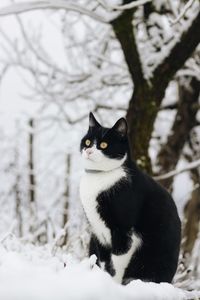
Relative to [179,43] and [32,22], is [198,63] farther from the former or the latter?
[32,22]

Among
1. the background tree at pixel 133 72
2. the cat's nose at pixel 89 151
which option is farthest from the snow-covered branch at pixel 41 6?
the cat's nose at pixel 89 151

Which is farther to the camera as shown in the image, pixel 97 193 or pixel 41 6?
pixel 41 6

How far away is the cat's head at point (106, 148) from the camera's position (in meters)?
3.63

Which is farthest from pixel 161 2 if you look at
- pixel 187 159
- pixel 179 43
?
pixel 187 159

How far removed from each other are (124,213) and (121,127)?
1.92ft

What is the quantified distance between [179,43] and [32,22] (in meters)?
4.27

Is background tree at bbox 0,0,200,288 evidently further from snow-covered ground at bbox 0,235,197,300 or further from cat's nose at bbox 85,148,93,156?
snow-covered ground at bbox 0,235,197,300

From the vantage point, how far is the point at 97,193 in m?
3.55

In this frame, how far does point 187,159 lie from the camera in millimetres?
10281

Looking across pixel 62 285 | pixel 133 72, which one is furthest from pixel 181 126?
pixel 62 285

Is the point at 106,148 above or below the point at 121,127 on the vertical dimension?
below

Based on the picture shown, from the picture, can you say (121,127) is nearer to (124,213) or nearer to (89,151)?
(89,151)

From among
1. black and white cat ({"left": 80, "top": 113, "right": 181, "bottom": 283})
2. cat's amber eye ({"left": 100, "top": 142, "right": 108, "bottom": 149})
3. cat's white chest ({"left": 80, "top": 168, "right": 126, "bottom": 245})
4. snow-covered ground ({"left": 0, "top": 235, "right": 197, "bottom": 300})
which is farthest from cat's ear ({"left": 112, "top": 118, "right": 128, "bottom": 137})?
snow-covered ground ({"left": 0, "top": 235, "right": 197, "bottom": 300})

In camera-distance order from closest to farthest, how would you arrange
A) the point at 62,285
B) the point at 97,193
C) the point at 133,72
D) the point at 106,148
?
the point at 62,285, the point at 97,193, the point at 106,148, the point at 133,72
